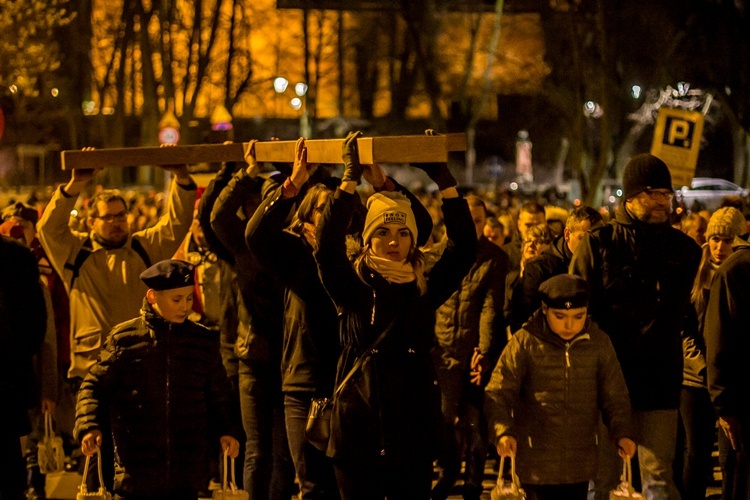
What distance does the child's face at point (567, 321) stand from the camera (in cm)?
675

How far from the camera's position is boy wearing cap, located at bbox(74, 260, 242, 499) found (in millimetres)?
6730

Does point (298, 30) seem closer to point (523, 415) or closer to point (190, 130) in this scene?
point (190, 130)

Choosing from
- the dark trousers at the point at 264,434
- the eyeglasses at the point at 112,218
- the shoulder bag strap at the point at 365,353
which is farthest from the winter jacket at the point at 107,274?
the shoulder bag strap at the point at 365,353

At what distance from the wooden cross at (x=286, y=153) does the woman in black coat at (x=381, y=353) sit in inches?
6.6

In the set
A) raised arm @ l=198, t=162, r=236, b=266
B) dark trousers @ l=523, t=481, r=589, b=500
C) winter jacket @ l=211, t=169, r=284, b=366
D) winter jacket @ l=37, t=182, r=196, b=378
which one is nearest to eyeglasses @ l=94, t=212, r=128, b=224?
winter jacket @ l=37, t=182, r=196, b=378

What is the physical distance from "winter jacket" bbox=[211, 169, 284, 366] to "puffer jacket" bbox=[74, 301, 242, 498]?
1246 mm

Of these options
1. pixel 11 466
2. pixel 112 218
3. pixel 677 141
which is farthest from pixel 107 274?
pixel 677 141

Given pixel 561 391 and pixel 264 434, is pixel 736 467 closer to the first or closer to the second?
pixel 561 391

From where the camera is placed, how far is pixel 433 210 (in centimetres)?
2205

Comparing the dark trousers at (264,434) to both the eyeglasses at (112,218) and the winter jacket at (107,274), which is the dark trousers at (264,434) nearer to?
the winter jacket at (107,274)

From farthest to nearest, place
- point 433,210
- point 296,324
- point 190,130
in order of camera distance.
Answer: point 190,130
point 433,210
point 296,324

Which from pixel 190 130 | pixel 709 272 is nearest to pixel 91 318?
pixel 709 272

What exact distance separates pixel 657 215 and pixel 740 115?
74.2 feet

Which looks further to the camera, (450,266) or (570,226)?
(570,226)
